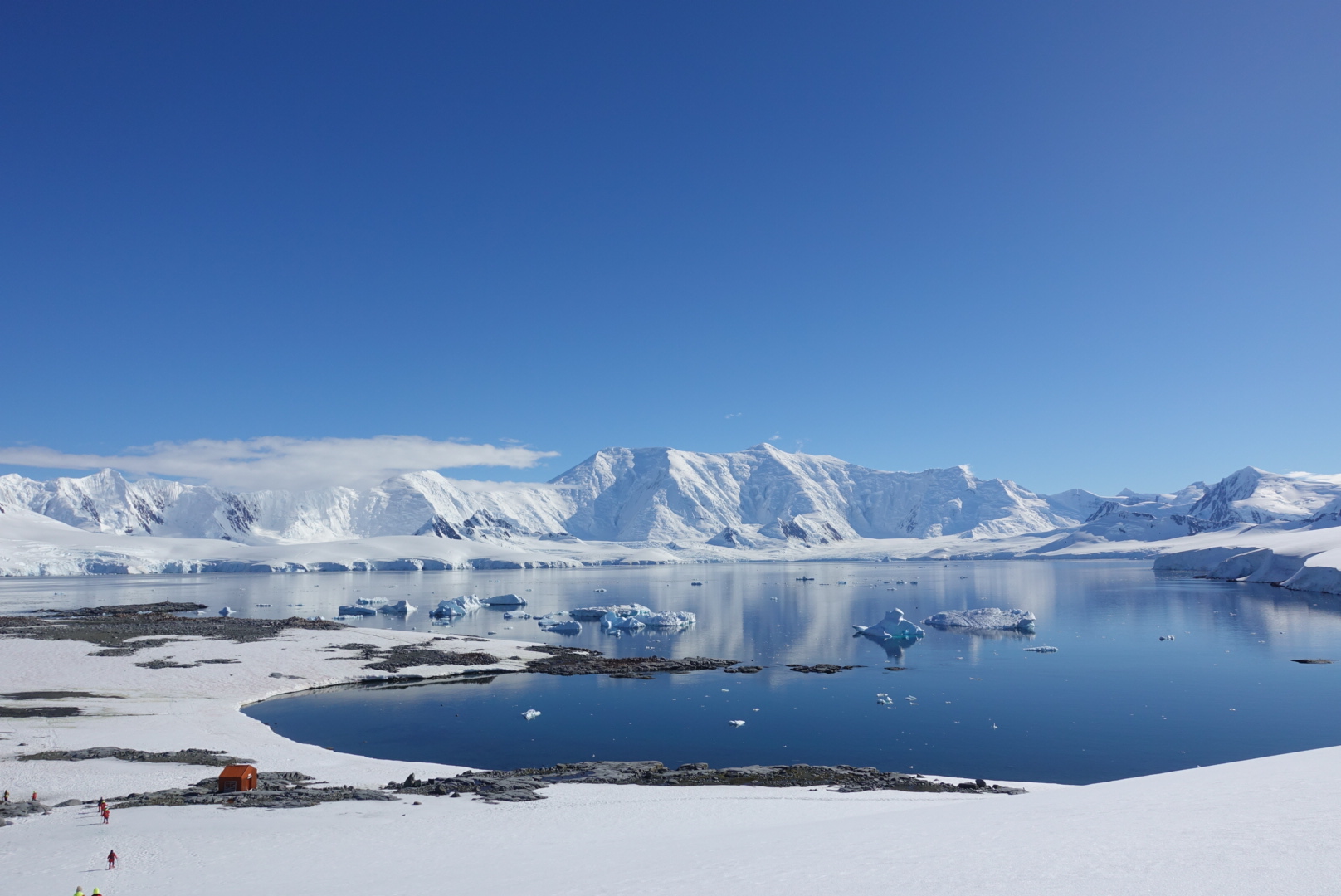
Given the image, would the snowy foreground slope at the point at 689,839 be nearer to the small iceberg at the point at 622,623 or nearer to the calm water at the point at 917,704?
the calm water at the point at 917,704

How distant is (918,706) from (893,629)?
20983mm

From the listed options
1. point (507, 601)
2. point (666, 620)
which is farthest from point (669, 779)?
point (507, 601)

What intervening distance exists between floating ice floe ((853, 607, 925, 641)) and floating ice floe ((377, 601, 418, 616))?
4222cm

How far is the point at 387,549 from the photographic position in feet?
553

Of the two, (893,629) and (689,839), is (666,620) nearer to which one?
(893,629)

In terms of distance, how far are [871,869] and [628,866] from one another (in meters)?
3.63

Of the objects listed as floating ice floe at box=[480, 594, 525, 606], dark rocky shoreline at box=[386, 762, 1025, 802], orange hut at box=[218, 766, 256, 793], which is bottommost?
floating ice floe at box=[480, 594, 525, 606]

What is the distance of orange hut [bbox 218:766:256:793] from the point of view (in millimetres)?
17828

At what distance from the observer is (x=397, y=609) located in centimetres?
7112

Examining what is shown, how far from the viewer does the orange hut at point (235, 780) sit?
1783 cm

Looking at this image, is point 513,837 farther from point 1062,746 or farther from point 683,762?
point 1062,746

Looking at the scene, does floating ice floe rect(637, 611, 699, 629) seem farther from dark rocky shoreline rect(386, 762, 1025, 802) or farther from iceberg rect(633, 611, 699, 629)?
dark rocky shoreline rect(386, 762, 1025, 802)

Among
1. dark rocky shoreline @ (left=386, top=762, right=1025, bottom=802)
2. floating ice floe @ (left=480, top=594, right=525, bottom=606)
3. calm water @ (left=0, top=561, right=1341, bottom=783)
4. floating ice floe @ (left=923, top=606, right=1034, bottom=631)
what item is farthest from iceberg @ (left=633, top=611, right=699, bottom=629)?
dark rocky shoreline @ (left=386, top=762, right=1025, bottom=802)

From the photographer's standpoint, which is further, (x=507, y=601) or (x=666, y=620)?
(x=507, y=601)
